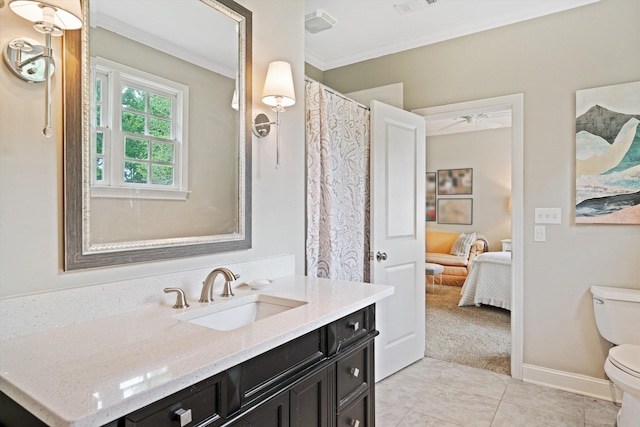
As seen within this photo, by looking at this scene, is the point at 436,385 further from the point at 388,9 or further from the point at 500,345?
the point at 388,9

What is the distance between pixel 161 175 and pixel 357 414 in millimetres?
1295

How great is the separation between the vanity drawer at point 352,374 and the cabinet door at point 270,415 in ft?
1.06

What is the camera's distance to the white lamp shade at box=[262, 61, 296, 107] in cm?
187

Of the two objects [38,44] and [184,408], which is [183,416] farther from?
[38,44]

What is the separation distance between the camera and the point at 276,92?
1.86 m

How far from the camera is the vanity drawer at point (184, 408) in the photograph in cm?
82

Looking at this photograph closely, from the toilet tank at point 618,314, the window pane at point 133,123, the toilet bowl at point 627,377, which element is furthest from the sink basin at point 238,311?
the toilet tank at point 618,314

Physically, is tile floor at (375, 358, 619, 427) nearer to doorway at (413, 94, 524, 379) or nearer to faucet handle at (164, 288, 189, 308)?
doorway at (413, 94, 524, 379)

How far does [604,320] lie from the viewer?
2459 millimetres

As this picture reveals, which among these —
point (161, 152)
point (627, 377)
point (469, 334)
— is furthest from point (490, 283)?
point (161, 152)

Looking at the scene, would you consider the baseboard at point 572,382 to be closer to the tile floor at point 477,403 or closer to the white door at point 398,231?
the tile floor at point 477,403

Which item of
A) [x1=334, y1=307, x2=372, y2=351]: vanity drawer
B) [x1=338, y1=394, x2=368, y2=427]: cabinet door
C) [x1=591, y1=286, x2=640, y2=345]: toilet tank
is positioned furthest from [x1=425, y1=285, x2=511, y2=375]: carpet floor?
[x1=334, y1=307, x2=372, y2=351]: vanity drawer

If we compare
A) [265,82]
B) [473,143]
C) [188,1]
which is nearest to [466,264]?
[473,143]

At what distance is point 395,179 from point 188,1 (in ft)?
6.18
